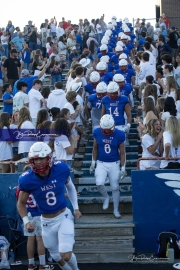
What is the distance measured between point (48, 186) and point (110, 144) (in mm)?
2516

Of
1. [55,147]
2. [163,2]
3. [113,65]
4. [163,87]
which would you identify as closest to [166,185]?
[55,147]

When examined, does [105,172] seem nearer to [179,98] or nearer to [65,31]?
[179,98]

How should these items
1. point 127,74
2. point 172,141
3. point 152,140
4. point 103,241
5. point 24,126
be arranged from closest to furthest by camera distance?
point 103,241, point 172,141, point 152,140, point 24,126, point 127,74

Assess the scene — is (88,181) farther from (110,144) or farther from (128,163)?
(110,144)

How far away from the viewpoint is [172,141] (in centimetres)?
973

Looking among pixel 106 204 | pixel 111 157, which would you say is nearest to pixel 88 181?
pixel 106 204

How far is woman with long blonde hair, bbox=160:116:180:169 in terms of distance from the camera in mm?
9656

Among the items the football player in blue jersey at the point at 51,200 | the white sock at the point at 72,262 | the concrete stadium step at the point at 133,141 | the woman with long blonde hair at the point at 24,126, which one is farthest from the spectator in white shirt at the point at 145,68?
the white sock at the point at 72,262

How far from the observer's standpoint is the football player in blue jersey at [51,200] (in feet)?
24.6

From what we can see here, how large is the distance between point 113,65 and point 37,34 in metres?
6.86

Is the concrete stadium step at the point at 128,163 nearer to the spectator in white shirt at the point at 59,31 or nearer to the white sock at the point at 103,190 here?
the white sock at the point at 103,190

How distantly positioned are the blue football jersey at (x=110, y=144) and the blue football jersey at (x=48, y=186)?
2.33 meters

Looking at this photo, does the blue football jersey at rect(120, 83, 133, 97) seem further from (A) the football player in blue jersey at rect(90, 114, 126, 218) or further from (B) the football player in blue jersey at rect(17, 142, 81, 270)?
(B) the football player in blue jersey at rect(17, 142, 81, 270)

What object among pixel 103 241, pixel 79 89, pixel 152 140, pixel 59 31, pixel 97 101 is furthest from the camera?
pixel 59 31
